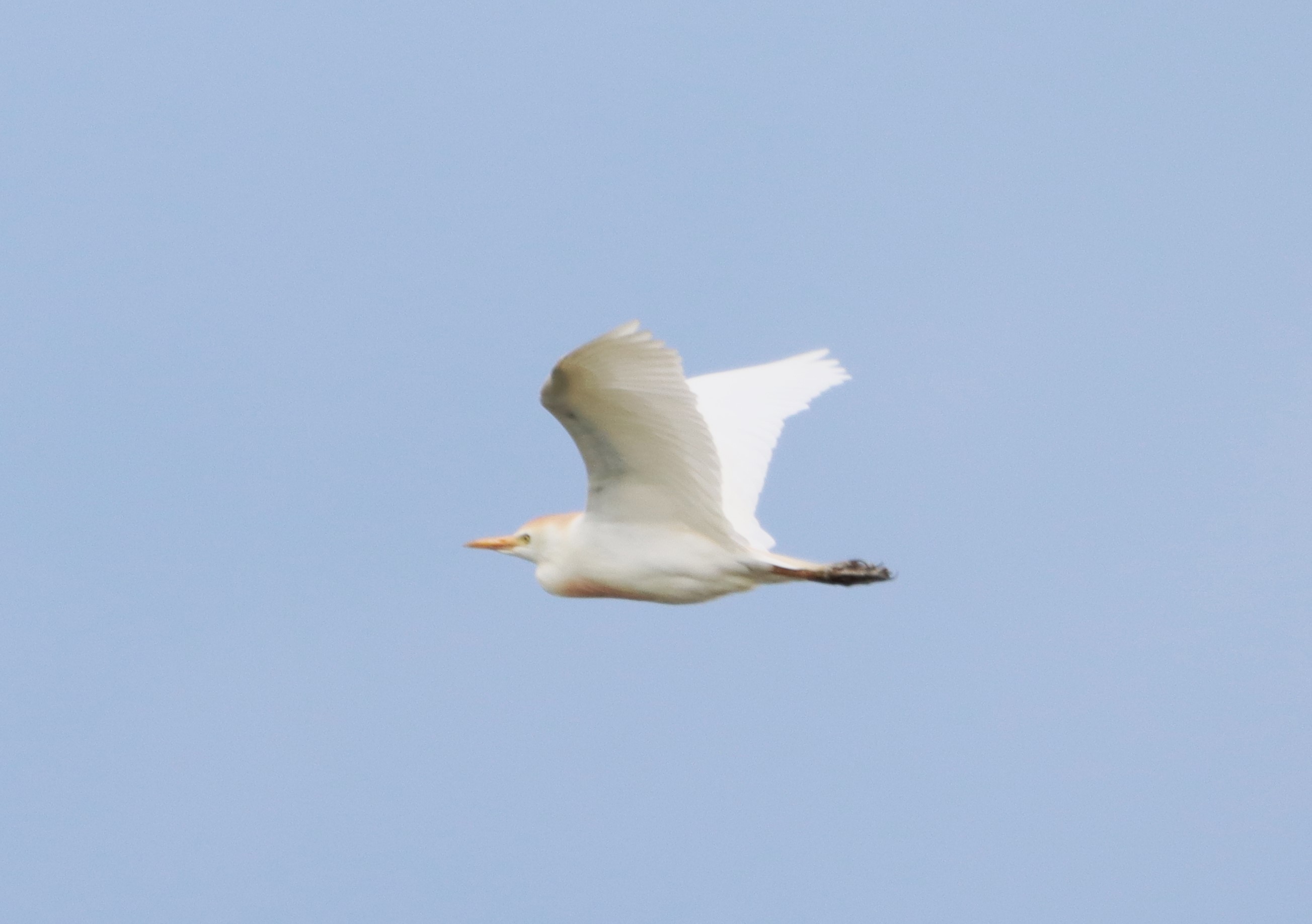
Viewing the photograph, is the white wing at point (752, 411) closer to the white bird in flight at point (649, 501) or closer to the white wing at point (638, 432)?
the white bird in flight at point (649, 501)

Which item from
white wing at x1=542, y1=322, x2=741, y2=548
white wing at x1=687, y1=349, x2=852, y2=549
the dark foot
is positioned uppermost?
white wing at x1=687, y1=349, x2=852, y2=549

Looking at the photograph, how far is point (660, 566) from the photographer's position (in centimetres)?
1230

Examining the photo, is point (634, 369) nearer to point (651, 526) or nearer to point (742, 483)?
point (651, 526)

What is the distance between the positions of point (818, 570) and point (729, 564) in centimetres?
64

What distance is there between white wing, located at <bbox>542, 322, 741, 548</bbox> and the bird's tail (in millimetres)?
466

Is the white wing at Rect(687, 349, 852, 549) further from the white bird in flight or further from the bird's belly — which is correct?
the bird's belly

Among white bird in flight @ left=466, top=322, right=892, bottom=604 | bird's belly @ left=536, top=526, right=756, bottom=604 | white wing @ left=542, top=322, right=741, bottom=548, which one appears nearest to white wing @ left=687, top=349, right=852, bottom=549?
white bird in flight @ left=466, top=322, right=892, bottom=604

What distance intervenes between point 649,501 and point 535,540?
1279mm

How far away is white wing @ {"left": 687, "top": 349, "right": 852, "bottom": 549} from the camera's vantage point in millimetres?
13648

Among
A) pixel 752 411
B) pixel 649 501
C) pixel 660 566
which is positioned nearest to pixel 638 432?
pixel 649 501

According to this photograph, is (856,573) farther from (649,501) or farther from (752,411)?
(752,411)

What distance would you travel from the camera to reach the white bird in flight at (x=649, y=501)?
10750 millimetres

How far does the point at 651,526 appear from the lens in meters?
12.3

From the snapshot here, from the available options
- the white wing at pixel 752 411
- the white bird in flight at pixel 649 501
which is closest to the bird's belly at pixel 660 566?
the white bird in flight at pixel 649 501
